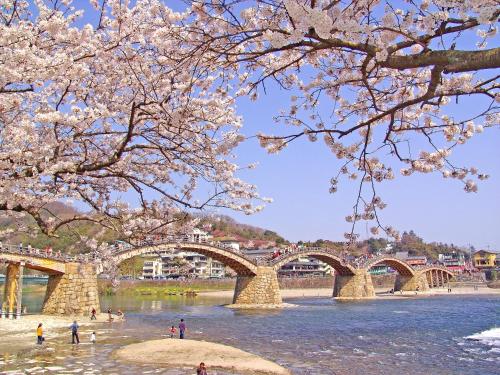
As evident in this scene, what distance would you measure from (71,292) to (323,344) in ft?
Result: 61.9

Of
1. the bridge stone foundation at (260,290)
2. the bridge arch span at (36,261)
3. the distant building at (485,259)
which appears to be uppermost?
the distant building at (485,259)

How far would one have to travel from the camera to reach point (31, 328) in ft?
89.7

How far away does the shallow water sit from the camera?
17.6 meters

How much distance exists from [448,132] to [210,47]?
4.17 meters

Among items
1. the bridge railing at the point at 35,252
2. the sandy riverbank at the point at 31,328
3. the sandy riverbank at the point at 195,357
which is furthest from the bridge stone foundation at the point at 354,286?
the sandy riverbank at the point at 195,357

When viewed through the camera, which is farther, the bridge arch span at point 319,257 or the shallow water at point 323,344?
the bridge arch span at point 319,257

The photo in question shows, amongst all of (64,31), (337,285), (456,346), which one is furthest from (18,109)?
(337,285)

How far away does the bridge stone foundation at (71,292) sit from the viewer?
3328cm

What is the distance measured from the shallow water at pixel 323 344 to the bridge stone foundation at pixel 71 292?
13.4 feet

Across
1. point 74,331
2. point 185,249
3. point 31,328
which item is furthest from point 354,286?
point 74,331

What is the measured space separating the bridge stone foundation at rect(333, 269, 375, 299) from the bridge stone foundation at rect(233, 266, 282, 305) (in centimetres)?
1698

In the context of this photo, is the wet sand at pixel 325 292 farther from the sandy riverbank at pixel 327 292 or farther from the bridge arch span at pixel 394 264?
the bridge arch span at pixel 394 264

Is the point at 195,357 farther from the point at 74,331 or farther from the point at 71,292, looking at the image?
the point at 71,292

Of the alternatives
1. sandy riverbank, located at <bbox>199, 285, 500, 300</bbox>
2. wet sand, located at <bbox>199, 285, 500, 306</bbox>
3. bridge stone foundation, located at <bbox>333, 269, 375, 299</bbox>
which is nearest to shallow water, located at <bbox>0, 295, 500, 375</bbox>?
bridge stone foundation, located at <bbox>333, 269, 375, 299</bbox>
